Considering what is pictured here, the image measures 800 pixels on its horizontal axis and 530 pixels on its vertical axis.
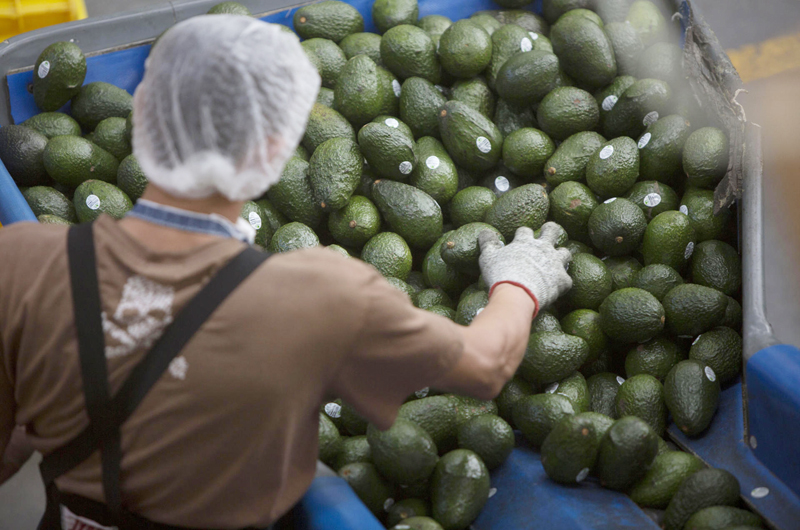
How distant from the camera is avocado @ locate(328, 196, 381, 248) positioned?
255 centimetres

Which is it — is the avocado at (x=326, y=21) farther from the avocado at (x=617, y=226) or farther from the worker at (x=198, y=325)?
the worker at (x=198, y=325)

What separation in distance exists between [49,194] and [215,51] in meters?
1.83

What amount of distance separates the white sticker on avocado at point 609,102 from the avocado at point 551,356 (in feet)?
3.81

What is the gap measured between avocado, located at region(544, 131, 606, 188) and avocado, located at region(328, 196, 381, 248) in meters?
0.72

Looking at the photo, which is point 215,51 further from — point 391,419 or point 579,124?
point 579,124

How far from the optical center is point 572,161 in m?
2.63

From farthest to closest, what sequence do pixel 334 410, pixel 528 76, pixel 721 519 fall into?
pixel 528 76
pixel 334 410
pixel 721 519

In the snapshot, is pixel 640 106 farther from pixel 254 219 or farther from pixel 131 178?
pixel 131 178

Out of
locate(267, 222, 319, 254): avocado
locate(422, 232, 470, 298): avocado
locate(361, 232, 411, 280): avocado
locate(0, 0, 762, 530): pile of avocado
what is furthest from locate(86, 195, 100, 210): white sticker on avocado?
locate(422, 232, 470, 298): avocado

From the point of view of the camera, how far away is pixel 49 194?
260 centimetres

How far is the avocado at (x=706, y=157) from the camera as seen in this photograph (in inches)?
96.4

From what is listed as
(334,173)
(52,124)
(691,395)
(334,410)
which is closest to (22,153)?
(52,124)

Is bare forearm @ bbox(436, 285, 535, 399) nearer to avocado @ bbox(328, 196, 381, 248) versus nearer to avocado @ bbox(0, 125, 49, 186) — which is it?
avocado @ bbox(328, 196, 381, 248)

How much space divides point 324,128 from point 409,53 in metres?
0.55
